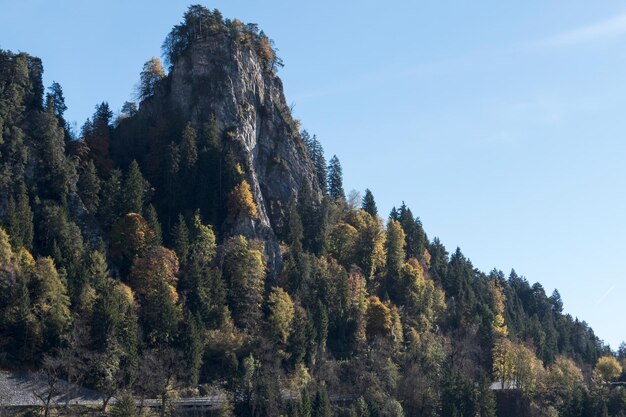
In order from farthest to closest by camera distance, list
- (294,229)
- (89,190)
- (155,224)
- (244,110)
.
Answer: (244,110) → (294,229) → (89,190) → (155,224)

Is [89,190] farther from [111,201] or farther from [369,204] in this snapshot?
[369,204]

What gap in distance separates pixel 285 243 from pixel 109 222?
23.4 meters

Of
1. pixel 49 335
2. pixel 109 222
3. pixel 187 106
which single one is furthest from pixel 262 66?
pixel 49 335

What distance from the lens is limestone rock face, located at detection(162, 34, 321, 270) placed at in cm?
13288

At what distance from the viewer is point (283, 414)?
301 ft

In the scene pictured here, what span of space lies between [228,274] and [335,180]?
55.6 metres

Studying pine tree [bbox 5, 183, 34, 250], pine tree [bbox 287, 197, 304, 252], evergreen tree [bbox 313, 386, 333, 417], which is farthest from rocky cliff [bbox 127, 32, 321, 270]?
evergreen tree [bbox 313, 386, 333, 417]

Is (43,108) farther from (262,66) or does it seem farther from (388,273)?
(388,273)

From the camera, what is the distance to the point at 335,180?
16612cm

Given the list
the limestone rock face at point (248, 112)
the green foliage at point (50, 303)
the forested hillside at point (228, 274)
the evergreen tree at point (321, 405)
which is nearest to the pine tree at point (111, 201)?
the forested hillside at point (228, 274)

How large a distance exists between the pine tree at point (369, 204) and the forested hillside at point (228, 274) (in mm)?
367

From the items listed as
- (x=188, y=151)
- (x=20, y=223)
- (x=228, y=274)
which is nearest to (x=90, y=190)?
(x=188, y=151)

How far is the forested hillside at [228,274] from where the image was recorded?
9419cm

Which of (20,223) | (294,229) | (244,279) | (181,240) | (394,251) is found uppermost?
(294,229)
